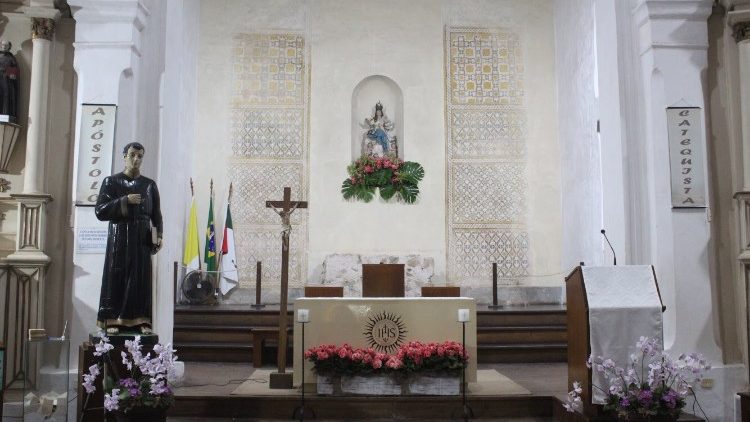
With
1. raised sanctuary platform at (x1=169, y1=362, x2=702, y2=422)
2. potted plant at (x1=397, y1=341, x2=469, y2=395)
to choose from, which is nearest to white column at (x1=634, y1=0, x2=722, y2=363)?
raised sanctuary platform at (x1=169, y1=362, x2=702, y2=422)

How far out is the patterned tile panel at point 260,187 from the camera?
12109mm

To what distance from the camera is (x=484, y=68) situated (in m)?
12.6

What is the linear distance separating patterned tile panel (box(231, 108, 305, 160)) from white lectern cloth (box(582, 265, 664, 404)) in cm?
743

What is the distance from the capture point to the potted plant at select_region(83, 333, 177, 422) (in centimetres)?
509

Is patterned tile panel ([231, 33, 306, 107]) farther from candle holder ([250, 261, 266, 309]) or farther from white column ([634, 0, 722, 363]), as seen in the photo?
white column ([634, 0, 722, 363])

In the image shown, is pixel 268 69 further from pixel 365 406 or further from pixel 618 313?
pixel 618 313

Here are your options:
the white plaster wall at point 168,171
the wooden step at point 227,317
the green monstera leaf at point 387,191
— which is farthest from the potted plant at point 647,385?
the green monstera leaf at point 387,191

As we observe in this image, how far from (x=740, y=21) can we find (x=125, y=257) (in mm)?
6107

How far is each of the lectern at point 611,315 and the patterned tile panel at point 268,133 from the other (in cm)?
740

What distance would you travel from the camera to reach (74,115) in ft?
22.7

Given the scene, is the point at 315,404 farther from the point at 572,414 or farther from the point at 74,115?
the point at 74,115

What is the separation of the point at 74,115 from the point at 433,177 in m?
6.71

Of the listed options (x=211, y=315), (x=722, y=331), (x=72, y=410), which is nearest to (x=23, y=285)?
(x=72, y=410)

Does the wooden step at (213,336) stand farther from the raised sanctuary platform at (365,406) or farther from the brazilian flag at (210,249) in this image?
the raised sanctuary platform at (365,406)
